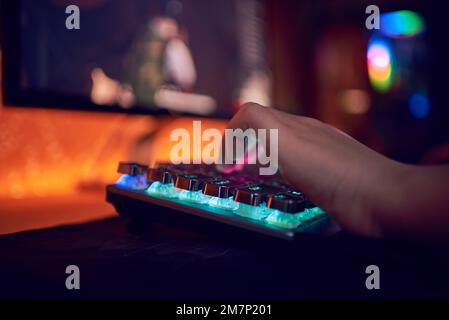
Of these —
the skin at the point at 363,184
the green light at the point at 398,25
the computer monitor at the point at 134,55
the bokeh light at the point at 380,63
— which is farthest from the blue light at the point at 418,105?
the skin at the point at 363,184

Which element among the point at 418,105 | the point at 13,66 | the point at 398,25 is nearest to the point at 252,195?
the point at 13,66

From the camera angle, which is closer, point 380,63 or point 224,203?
point 224,203

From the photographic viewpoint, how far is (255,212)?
395 millimetres

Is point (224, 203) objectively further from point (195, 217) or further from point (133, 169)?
point (133, 169)

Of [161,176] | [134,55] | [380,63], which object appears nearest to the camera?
[161,176]

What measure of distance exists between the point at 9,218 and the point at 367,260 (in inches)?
19.7

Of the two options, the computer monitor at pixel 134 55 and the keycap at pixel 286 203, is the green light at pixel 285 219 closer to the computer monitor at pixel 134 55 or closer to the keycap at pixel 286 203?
the keycap at pixel 286 203

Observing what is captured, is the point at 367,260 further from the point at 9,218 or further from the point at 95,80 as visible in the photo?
the point at 95,80

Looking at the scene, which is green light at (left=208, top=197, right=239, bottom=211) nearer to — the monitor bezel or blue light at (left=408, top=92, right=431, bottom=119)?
the monitor bezel

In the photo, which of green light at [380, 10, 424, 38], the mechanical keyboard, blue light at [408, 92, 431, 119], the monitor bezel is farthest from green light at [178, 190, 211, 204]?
green light at [380, 10, 424, 38]

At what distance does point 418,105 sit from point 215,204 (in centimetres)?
283

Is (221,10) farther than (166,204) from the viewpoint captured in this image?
Yes
